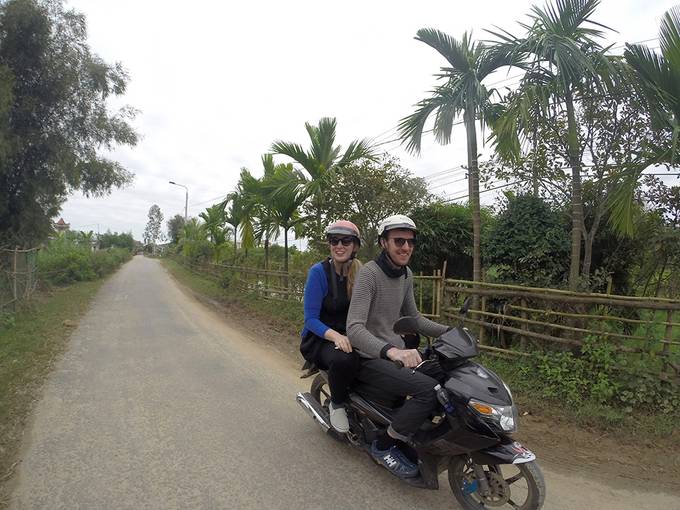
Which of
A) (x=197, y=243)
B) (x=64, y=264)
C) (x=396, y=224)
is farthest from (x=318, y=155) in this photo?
(x=197, y=243)

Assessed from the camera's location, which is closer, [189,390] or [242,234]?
[189,390]

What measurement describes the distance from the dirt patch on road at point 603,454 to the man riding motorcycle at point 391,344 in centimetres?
144

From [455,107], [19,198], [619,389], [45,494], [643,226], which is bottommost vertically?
[45,494]

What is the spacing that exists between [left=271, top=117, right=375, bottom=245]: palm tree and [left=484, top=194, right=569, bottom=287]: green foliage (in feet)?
14.2

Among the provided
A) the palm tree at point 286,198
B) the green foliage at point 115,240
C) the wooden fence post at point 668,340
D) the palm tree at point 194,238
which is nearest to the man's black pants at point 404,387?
the wooden fence post at point 668,340

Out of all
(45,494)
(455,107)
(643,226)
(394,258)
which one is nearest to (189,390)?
(45,494)

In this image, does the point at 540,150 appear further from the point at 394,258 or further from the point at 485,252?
the point at 394,258

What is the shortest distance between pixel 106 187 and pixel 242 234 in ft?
14.2

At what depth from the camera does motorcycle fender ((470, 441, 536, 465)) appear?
2.26 meters

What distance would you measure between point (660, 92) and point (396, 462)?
426 centimetres

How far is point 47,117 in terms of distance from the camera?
438 inches

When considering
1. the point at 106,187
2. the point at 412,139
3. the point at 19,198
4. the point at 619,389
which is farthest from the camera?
the point at 106,187

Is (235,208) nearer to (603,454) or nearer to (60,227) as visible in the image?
(603,454)

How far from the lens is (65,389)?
4.62m
